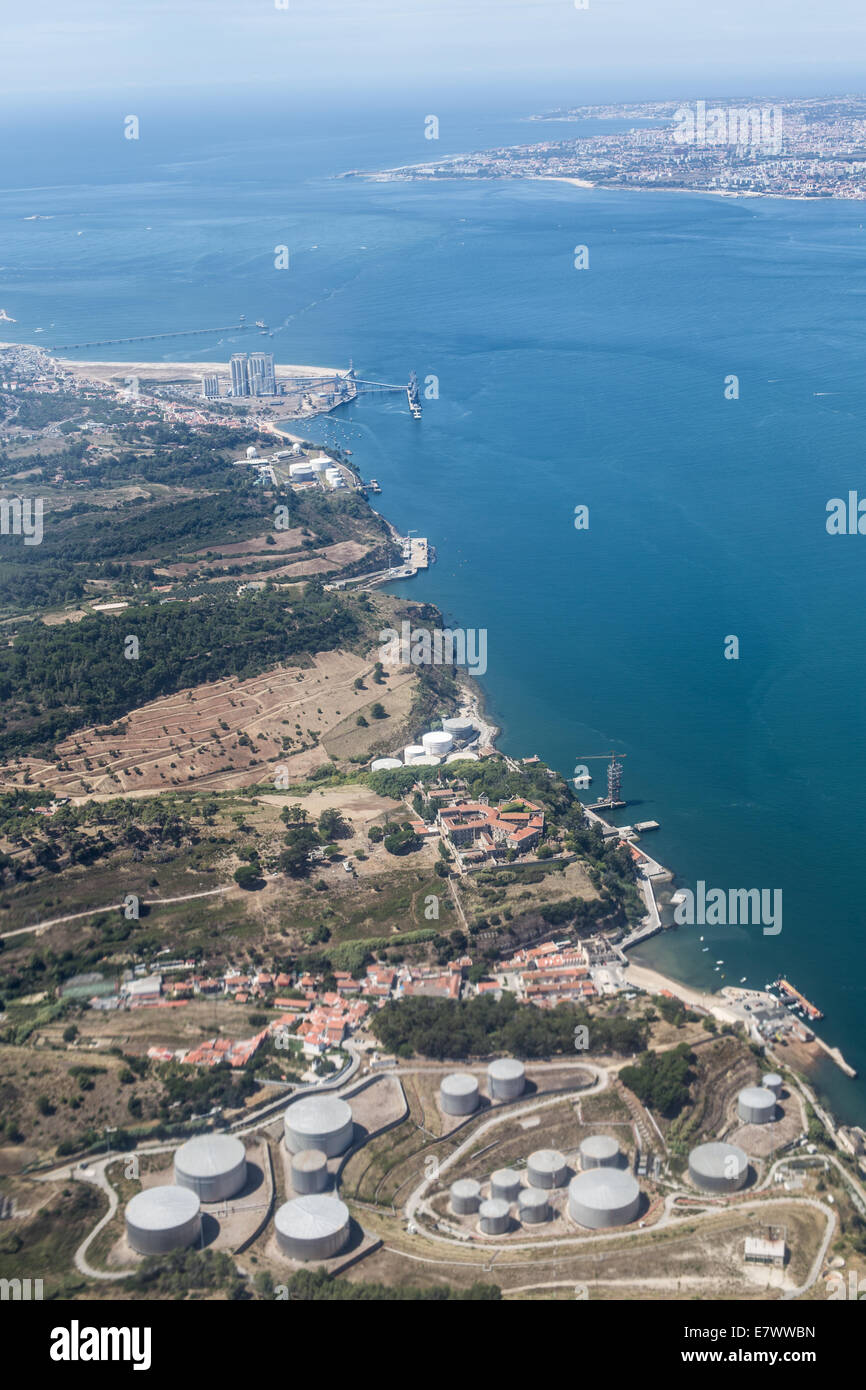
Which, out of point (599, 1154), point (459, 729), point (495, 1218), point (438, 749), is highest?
point (459, 729)

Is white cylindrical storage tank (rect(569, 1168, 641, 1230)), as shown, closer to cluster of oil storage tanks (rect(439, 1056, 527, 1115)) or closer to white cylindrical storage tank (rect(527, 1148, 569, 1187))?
white cylindrical storage tank (rect(527, 1148, 569, 1187))

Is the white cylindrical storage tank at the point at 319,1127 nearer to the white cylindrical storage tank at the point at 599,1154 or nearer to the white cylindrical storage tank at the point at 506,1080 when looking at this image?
the white cylindrical storage tank at the point at 506,1080

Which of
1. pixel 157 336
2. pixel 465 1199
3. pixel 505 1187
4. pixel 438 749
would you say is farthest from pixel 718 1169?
pixel 157 336

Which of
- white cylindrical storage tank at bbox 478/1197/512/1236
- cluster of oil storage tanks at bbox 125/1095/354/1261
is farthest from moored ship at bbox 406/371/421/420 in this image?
white cylindrical storage tank at bbox 478/1197/512/1236

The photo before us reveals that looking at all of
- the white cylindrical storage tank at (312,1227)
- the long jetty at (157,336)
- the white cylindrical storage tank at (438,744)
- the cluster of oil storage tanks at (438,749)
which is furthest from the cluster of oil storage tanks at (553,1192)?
the long jetty at (157,336)

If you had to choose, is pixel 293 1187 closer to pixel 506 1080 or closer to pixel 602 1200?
pixel 506 1080

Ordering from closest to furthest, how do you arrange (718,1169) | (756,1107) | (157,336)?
(718,1169), (756,1107), (157,336)

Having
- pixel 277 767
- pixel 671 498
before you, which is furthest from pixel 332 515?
pixel 277 767
